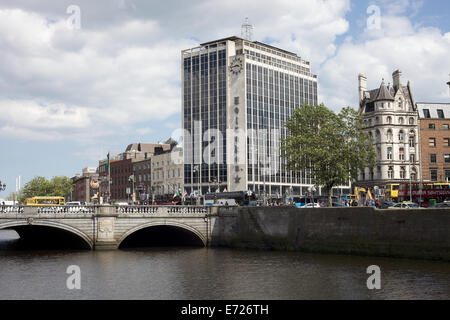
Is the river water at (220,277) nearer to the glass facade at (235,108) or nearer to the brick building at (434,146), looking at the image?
the glass facade at (235,108)

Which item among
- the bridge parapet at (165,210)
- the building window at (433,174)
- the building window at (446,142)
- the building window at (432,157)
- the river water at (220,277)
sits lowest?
the river water at (220,277)

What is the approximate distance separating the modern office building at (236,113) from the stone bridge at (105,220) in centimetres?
4763

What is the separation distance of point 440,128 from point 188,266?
81.1m

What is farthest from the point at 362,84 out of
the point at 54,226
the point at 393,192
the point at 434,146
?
the point at 54,226

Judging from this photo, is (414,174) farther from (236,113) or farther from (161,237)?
(161,237)

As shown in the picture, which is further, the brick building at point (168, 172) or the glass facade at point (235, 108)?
the brick building at point (168, 172)

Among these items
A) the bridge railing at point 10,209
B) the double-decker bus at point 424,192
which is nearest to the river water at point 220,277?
the bridge railing at point 10,209

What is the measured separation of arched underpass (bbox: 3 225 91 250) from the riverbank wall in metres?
17.3

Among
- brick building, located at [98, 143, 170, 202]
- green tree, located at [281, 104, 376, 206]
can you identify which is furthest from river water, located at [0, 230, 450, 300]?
brick building, located at [98, 143, 170, 202]

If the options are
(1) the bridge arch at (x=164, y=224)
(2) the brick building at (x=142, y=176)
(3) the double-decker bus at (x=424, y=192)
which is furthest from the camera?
(2) the brick building at (x=142, y=176)

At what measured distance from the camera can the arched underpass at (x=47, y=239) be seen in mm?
62881

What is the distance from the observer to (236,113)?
11625cm

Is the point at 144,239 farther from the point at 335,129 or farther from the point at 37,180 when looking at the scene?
the point at 37,180
